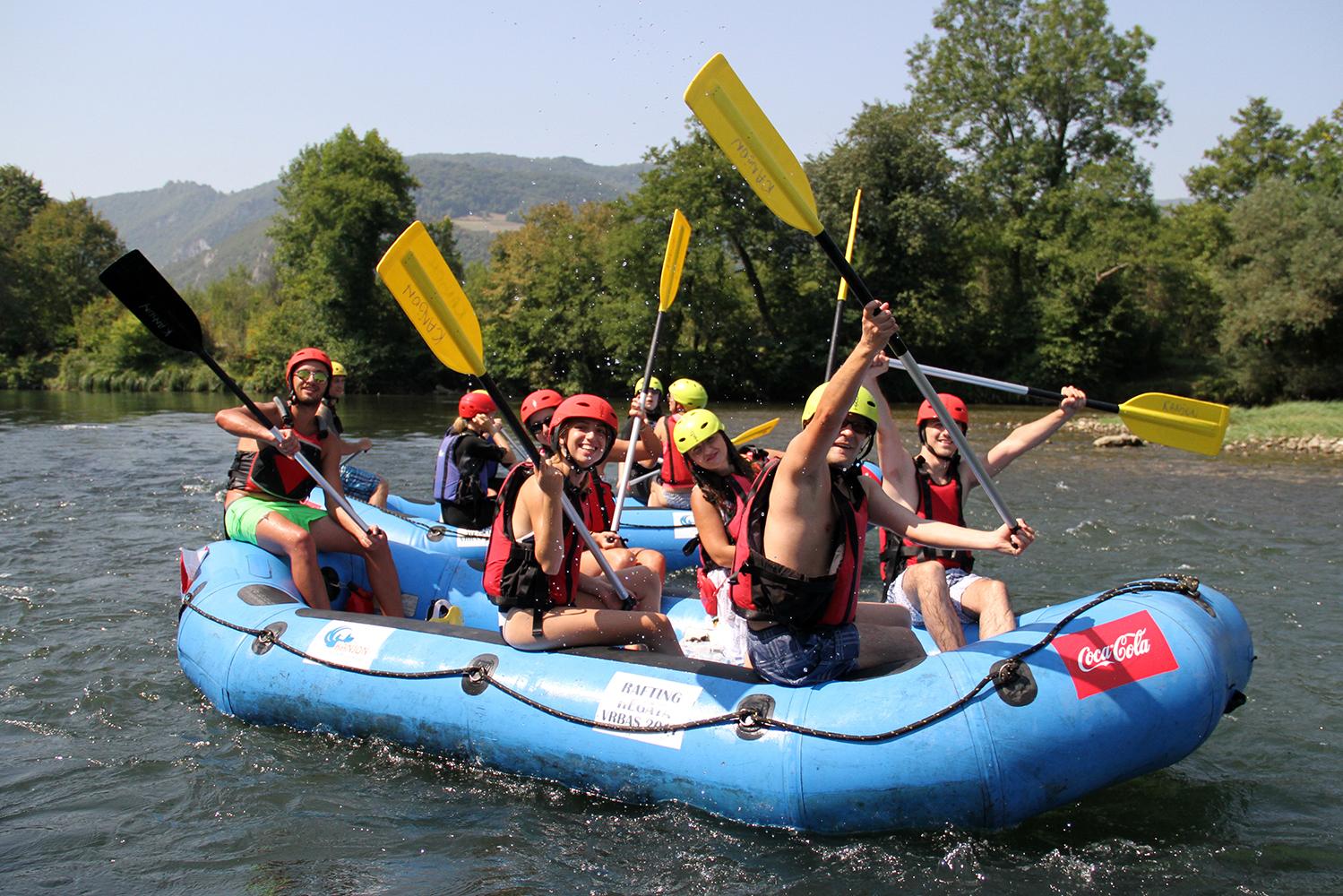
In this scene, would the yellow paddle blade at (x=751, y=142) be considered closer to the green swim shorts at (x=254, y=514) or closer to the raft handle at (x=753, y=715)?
the raft handle at (x=753, y=715)

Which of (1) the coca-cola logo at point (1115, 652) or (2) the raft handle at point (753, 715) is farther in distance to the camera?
(2) the raft handle at point (753, 715)

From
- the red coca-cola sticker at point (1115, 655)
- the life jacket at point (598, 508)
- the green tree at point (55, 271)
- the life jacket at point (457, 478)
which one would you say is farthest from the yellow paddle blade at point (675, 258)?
the green tree at point (55, 271)

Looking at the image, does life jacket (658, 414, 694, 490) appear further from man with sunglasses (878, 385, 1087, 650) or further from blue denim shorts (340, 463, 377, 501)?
man with sunglasses (878, 385, 1087, 650)

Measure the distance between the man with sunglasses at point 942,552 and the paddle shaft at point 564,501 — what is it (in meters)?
1.17

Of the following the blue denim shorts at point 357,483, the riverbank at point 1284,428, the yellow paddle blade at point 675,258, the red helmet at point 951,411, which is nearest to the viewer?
the red helmet at point 951,411

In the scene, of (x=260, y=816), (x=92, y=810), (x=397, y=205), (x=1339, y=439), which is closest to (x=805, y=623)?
(x=260, y=816)

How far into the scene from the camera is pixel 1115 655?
358 centimetres

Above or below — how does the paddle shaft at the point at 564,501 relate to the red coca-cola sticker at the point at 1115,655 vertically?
above

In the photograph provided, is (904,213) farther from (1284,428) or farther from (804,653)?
(804,653)

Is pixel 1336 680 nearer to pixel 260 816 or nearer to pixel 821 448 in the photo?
pixel 821 448

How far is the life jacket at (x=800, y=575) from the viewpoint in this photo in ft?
11.5

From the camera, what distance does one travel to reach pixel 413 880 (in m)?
3.59

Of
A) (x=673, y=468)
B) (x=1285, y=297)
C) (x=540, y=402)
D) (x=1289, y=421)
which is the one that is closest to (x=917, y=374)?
(x=540, y=402)

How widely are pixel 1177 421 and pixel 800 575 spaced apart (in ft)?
7.39
